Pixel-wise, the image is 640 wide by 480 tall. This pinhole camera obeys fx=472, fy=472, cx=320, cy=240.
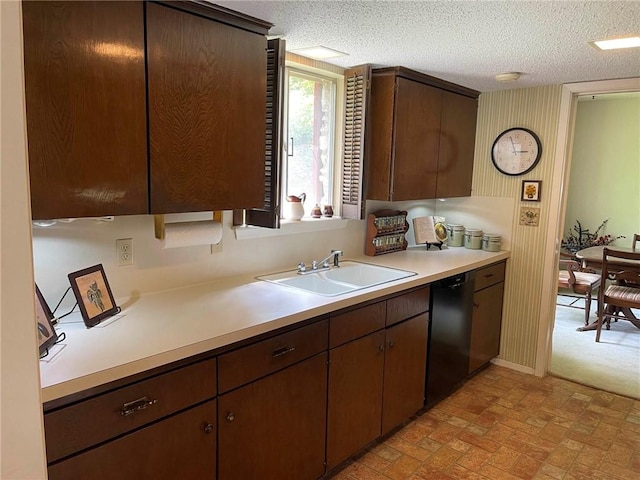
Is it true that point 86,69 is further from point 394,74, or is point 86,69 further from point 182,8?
point 394,74

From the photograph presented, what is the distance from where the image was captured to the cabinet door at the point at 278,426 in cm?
171

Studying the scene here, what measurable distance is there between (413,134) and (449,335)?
1.30 m

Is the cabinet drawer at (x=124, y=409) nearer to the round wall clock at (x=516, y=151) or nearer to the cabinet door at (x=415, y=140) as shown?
the cabinet door at (x=415, y=140)

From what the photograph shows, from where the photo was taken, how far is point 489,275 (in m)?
3.38

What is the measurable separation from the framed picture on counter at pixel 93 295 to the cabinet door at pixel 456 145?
91.3 inches

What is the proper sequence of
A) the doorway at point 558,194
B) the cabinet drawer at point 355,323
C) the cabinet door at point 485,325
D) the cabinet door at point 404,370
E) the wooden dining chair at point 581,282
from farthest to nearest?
1. the wooden dining chair at point 581,282
2. the cabinet door at point 485,325
3. the doorway at point 558,194
4. the cabinet door at point 404,370
5. the cabinet drawer at point 355,323

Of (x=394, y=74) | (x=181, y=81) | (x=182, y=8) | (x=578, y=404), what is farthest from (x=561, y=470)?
(x=182, y=8)

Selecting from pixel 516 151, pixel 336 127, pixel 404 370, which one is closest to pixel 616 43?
pixel 516 151

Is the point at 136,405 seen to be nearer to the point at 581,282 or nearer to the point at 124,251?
the point at 124,251

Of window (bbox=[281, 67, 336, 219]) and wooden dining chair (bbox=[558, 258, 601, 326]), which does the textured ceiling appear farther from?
wooden dining chair (bbox=[558, 258, 601, 326])

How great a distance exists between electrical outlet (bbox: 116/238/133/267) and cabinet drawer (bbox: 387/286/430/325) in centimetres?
126

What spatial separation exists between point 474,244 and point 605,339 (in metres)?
1.80

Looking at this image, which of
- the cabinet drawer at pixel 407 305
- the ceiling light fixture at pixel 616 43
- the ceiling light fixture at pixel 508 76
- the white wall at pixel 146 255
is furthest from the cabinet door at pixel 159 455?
the ceiling light fixture at pixel 508 76

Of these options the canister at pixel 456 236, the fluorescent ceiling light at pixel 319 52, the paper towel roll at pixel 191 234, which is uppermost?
the fluorescent ceiling light at pixel 319 52
